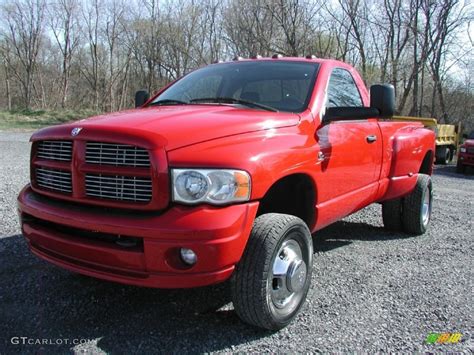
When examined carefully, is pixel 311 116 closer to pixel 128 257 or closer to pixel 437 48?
pixel 128 257

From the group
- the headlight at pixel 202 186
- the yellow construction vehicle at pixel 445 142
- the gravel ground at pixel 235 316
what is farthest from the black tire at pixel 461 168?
the headlight at pixel 202 186

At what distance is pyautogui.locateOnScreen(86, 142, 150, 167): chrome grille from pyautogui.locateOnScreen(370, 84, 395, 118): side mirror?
79.9 inches

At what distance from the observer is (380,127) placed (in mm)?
4520

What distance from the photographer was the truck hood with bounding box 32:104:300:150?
103 inches

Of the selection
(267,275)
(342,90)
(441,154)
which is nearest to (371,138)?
(342,90)

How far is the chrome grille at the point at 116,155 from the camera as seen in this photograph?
2.55 m

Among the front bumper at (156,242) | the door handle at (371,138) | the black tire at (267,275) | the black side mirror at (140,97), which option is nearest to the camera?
the front bumper at (156,242)

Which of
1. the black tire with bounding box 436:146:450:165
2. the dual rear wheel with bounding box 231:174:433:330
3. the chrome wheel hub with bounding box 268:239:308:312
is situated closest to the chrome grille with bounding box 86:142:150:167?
the dual rear wheel with bounding box 231:174:433:330

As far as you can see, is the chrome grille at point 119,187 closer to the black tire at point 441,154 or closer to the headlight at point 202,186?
the headlight at point 202,186

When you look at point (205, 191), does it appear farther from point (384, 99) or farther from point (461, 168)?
point (461, 168)

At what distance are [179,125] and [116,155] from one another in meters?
0.43

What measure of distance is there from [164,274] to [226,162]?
28.0 inches

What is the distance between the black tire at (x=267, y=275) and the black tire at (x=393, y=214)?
275cm

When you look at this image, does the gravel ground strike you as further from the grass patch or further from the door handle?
the grass patch
